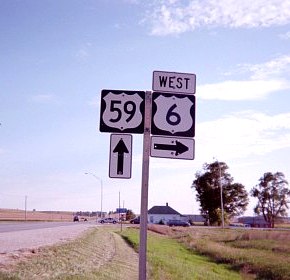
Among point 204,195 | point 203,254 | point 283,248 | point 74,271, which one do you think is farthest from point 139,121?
point 204,195

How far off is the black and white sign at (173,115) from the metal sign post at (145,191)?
81 mm

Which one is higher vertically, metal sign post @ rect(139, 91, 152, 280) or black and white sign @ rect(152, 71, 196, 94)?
black and white sign @ rect(152, 71, 196, 94)

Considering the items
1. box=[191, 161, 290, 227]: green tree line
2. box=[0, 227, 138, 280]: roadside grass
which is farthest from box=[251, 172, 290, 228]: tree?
box=[0, 227, 138, 280]: roadside grass

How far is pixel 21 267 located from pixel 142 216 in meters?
8.66

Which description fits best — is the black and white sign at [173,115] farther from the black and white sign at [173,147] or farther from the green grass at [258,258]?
the green grass at [258,258]

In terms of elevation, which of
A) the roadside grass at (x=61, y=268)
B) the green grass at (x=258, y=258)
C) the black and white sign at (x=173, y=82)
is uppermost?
the black and white sign at (x=173, y=82)

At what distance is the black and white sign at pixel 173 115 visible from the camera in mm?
5879

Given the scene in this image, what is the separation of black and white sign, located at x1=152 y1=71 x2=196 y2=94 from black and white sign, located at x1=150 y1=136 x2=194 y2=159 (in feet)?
1.96

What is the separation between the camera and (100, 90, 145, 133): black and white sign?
5.95m

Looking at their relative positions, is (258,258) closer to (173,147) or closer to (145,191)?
(173,147)

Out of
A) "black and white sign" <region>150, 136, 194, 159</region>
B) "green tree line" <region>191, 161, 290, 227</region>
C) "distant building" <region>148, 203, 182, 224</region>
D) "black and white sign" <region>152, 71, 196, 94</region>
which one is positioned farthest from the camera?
"distant building" <region>148, 203, 182, 224</region>

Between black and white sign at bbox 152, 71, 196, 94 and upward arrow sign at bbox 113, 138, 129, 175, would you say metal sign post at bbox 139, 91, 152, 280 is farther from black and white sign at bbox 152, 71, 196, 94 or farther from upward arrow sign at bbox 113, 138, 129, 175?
upward arrow sign at bbox 113, 138, 129, 175

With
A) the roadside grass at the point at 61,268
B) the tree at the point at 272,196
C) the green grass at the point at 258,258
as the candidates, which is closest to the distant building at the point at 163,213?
the tree at the point at 272,196

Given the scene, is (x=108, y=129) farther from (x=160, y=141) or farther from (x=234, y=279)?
(x=234, y=279)
